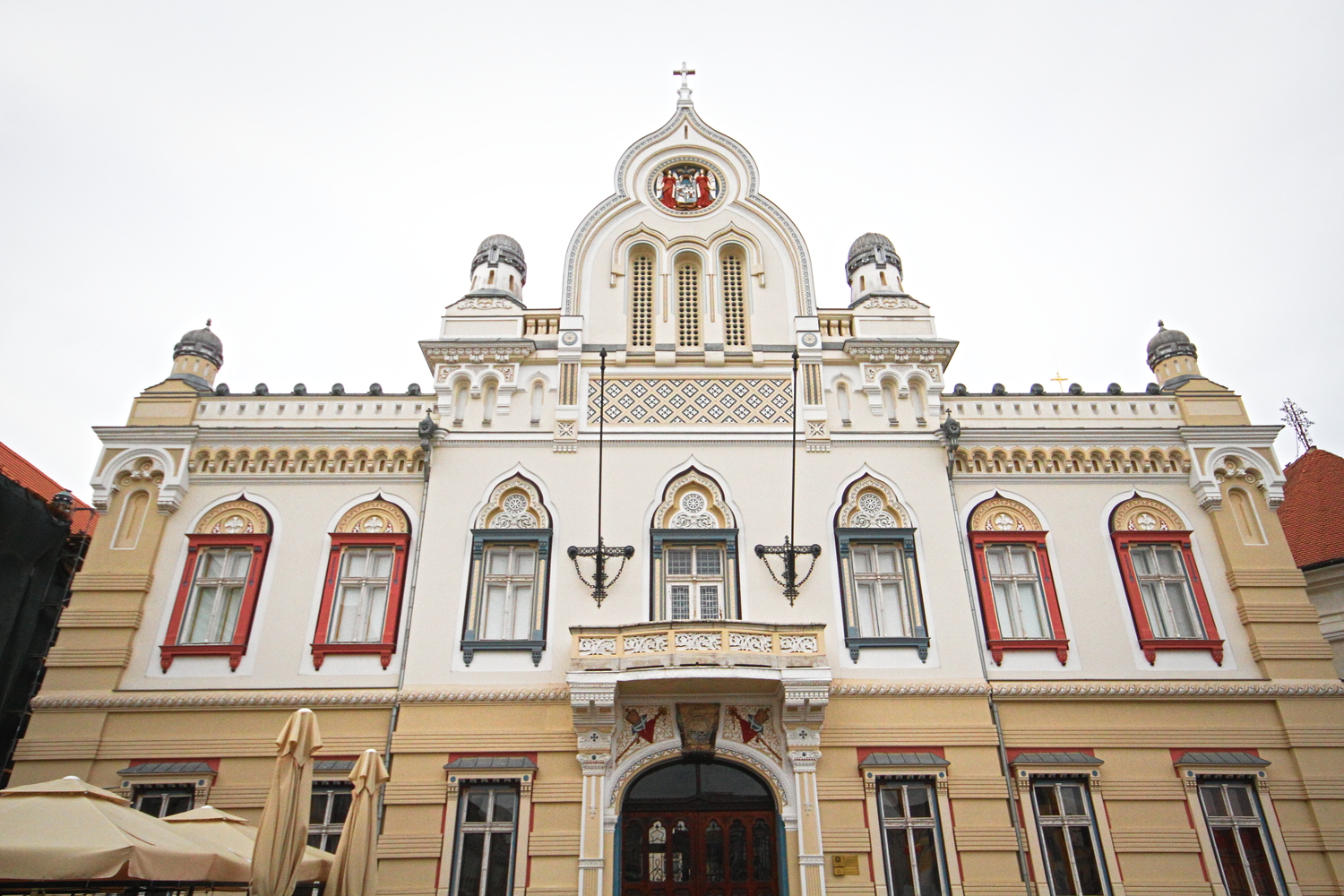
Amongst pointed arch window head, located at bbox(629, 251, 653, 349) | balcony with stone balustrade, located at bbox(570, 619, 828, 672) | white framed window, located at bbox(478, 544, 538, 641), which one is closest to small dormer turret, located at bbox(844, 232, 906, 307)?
pointed arch window head, located at bbox(629, 251, 653, 349)

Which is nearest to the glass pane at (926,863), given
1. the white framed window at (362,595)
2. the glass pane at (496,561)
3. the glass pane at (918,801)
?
the glass pane at (918,801)

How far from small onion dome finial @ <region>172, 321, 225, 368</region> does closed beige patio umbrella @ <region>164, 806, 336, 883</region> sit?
1088cm

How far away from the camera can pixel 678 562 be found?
1744cm

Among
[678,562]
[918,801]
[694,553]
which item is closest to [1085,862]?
[918,801]

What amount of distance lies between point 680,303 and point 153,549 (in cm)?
1161

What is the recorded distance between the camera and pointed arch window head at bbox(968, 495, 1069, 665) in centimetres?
1677

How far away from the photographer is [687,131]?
22.1 m

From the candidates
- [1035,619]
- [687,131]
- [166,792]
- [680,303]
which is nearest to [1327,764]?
[1035,619]

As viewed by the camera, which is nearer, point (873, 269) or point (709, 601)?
point (709, 601)

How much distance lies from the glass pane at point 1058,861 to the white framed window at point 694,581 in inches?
258

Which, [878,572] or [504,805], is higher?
[878,572]

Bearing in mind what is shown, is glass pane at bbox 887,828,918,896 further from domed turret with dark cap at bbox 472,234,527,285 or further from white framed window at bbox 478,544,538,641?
domed turret with dark cap at bbox 472,234,527,285

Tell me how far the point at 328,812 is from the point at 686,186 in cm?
1512

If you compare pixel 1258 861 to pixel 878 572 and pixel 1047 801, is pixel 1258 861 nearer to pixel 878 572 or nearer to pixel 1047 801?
pixel 1047 801
